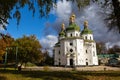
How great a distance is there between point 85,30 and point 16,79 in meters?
73.0

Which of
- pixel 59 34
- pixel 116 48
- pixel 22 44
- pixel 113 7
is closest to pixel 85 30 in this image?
pixel 59 34

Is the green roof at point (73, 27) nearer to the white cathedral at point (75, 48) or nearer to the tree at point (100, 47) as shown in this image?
the white cathedral at point (75, 48)

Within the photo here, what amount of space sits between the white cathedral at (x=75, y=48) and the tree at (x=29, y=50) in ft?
60.8

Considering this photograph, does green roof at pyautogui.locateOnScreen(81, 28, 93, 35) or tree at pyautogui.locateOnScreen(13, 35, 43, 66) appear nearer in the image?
tree at pyautogui.locateOnScreen(13, 35, 43, 66)

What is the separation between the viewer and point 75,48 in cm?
8050

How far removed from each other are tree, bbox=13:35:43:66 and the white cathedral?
1854 cm

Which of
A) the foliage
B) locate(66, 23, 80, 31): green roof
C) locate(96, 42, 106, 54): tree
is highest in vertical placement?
locate(66, 23, 80, 31): green roof

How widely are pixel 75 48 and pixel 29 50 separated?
23.8 metres

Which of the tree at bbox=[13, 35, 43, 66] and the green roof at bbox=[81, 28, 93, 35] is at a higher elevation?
the green roof at bbox=[81, 28, 93, 35]

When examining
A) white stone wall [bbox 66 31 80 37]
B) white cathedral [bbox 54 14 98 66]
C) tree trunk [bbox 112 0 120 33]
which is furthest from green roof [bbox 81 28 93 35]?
tree trunk [bbox 112 0 120 33]

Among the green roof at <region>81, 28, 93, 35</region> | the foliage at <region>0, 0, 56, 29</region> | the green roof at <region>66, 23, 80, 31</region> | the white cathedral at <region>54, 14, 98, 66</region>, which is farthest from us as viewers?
the green roof at <region>81, 28, 93, 35</region>

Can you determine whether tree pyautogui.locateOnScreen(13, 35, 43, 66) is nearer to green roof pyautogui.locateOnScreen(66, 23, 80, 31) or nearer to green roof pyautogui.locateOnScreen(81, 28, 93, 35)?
green roof pyautogui.locateOnScreen(66, 23, 80, 31)

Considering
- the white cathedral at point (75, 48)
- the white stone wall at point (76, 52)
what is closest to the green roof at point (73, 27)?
the white cathedral at point (75, 48)

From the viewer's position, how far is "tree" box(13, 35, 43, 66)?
5950 cm
